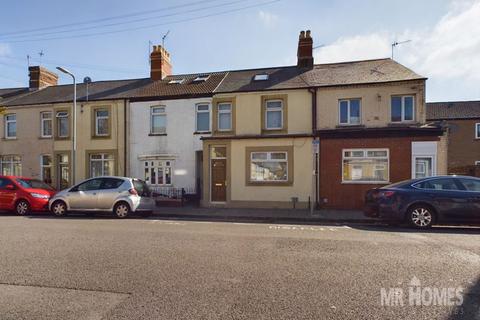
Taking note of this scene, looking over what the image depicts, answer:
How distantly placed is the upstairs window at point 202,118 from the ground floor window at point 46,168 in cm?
906

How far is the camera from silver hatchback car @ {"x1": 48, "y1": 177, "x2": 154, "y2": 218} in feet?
41.0

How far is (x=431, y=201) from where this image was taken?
9.80 m

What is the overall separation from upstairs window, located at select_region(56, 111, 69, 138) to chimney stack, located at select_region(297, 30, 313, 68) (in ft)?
44.3

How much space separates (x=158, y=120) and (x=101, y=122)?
3496mm

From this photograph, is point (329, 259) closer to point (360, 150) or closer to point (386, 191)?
point (386, 191)

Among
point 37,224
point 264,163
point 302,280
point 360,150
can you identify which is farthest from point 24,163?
point 302,280

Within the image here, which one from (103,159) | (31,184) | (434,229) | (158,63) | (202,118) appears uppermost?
(158,63)

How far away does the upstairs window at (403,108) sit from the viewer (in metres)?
14.8

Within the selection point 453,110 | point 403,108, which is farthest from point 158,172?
point 453,110

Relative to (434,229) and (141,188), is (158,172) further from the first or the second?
(434,229)

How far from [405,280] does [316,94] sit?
1166cm

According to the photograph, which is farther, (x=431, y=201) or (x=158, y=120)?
(x=158, y=120)

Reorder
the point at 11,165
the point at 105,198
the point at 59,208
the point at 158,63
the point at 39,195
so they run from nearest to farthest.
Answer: the point at 105,198 → the point at 59,208 → the point at 39,195 → the point at 11,165 → the point at 158,63

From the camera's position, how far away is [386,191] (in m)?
10.3
